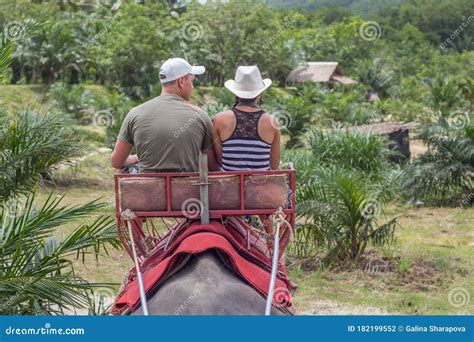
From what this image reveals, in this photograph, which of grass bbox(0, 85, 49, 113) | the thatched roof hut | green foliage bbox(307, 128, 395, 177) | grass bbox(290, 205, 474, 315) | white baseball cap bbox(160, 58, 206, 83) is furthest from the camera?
the thatched roof hut

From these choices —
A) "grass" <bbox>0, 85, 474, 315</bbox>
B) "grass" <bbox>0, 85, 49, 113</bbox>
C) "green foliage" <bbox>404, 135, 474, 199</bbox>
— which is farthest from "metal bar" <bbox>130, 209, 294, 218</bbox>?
"grass" <bbox>0, 85, 49, 113</bbox>

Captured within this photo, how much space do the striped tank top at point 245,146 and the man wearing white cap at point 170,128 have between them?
0.55 ft

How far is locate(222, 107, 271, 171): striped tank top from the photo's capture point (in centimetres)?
565

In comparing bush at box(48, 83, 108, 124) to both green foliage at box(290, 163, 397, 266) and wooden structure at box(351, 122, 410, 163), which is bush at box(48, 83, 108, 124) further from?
green foliage at box(290, 163, 397, 266)

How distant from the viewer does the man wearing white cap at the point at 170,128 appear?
558 cm

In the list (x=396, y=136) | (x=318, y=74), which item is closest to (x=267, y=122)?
(x=396, y=136)

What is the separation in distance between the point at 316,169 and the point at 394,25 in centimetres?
10209

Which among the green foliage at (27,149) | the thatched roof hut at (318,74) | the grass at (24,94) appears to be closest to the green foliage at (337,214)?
the green foliage at (27,149)

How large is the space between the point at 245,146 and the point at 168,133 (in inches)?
17.8

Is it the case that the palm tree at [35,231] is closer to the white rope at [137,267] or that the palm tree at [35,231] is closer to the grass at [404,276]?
the grass at [404,276]

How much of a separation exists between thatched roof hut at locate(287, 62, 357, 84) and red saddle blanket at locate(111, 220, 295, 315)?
52.8m

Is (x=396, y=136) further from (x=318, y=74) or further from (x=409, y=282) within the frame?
(x=318, y=74)

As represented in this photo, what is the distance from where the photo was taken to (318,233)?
11562mm
